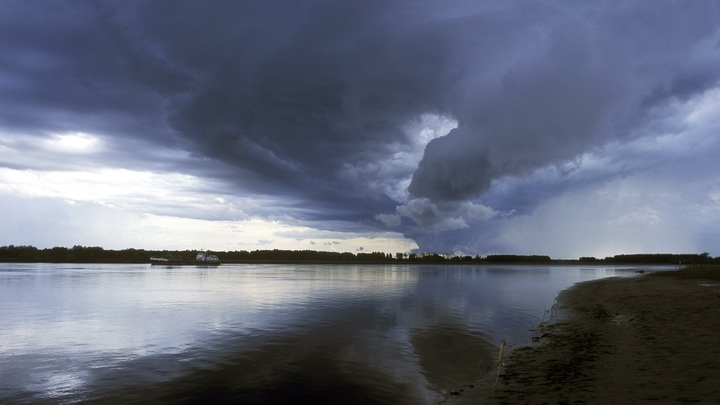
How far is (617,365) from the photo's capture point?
61.8ft

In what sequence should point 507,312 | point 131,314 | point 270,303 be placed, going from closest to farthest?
point 131,314
point 507,312
point 270,303

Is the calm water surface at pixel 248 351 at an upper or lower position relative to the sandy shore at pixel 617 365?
lower

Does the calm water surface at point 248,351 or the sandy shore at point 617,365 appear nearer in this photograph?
the sandy shore at point 617,365

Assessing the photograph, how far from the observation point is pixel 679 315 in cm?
3272

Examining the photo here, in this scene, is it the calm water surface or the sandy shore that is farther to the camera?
the calm water surface

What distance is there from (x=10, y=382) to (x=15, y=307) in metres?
37.0

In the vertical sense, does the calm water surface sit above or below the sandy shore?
below

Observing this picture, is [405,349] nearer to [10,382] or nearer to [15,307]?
[10,382]

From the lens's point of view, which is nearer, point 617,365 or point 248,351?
point 617,365

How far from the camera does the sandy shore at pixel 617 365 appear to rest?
14391 mm

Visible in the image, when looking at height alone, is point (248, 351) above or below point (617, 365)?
below

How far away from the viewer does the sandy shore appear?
14391 millimetres

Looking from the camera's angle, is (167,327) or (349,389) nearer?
(349,389)

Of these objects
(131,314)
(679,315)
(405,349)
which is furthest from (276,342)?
(679,315)
